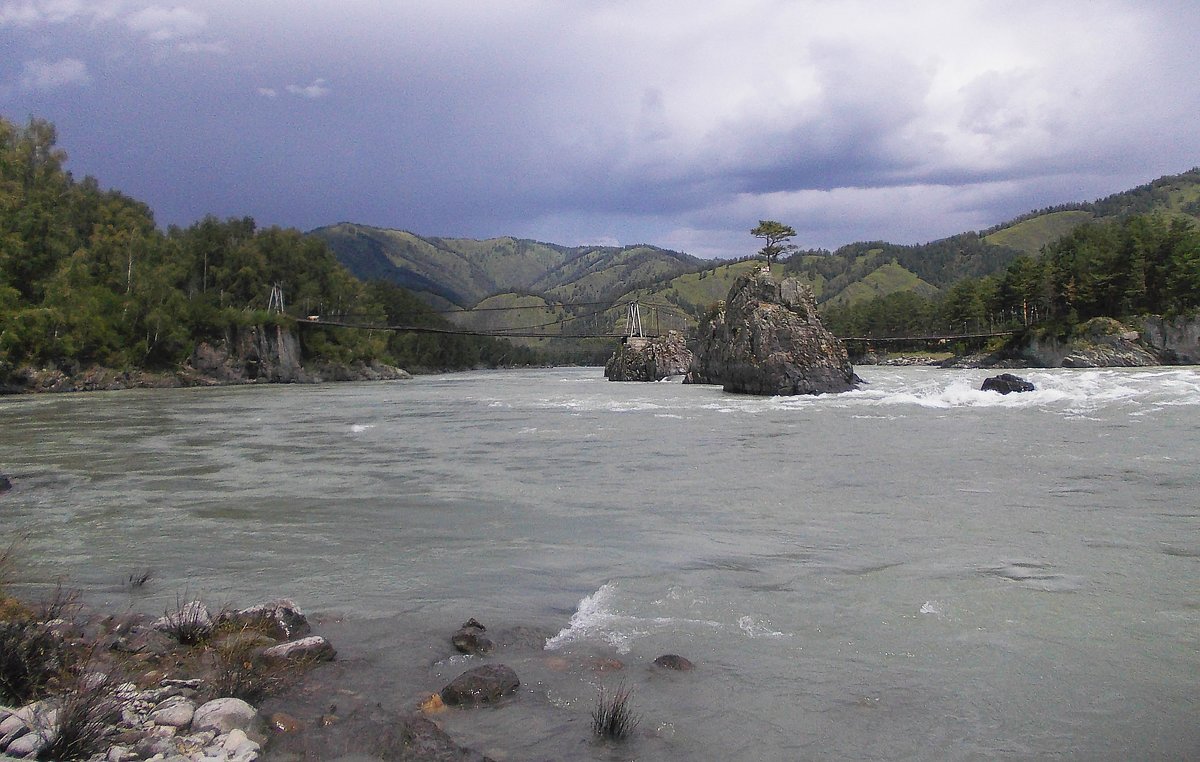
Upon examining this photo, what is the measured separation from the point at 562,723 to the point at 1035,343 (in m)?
102

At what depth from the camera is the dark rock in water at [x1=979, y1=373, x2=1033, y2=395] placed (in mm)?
34406

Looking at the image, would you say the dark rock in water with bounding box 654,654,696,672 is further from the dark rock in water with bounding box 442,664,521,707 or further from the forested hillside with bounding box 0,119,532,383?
the forested hillside with bounding box 0,119,532,383

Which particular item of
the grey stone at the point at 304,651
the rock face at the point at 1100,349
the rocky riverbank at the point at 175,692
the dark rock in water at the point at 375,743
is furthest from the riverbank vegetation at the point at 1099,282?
the dark rock in water at the point at 375,743

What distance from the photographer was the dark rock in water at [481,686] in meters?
5.03

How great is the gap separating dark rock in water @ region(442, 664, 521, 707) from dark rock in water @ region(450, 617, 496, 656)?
27.8 inches

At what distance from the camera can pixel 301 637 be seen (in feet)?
20.2

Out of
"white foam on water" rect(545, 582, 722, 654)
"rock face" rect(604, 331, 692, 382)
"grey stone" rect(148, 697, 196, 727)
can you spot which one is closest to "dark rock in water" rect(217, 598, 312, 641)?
"grey stone" rect(148, 697, 196, 727)

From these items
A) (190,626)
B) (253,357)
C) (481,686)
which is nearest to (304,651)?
(190,626)

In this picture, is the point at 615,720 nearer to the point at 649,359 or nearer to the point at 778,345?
the point at 778,345

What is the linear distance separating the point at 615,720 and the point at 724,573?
4.11 m

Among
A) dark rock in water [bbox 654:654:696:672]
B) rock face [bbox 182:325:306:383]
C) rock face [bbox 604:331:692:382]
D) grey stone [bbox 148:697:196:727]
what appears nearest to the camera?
grey stone [bbox 148:697:196:727]

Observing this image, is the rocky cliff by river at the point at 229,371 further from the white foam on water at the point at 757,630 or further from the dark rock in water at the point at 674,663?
the dark rock in water at the point at 674,663

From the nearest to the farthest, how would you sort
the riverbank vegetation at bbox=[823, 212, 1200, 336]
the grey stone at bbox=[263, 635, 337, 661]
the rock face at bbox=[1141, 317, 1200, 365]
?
the grey stone at bbox=[263, 635, 337, 661]
the rock face at bbox=[1141, 317, 1200, 365]
the riverbank vegetation at bbox=[823, 212, 1200, 336]

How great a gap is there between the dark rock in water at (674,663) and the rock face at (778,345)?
43.7 metres
